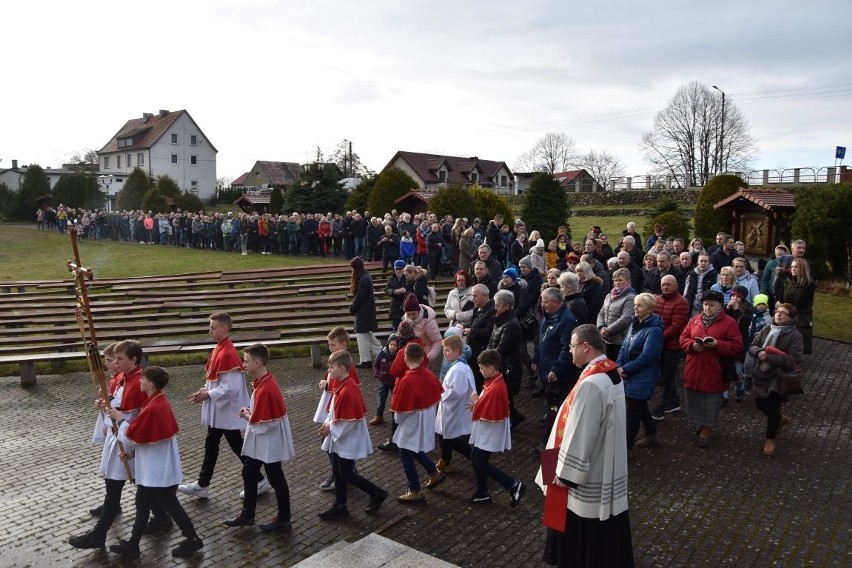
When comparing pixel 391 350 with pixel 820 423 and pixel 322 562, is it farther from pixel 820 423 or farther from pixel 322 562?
pixel 820 423

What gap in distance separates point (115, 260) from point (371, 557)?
25.0 metres

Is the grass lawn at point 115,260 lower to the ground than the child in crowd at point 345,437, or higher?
higher

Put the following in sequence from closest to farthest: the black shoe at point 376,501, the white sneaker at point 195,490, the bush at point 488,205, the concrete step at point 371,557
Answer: the concrete step at point 371,557 < the black shoe at point 376,501 < the white sneaker at point 195,490 < the bush at point 488,205

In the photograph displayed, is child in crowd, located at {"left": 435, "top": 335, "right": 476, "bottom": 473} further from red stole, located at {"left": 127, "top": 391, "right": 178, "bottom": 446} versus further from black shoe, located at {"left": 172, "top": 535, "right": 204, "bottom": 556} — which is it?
red stole, located at {"left": 127, "top": 391, "right": 178, "bottom": 446}

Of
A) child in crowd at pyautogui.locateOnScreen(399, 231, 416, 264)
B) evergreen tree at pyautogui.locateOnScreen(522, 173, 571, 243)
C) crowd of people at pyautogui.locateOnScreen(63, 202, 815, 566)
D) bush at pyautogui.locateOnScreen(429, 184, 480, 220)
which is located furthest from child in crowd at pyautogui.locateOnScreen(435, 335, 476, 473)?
evergreen tree at pyautogui.locateOnScreen(522, 173, 571, 243)

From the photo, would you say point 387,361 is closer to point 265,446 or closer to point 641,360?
point 265,446

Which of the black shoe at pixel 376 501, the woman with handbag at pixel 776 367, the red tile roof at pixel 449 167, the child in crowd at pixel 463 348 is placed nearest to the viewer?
the black shoe at pixel 376 501

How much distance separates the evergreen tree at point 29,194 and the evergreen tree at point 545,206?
38.4 m

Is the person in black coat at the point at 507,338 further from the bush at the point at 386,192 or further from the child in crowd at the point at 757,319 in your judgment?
the bush at the point at 386,192

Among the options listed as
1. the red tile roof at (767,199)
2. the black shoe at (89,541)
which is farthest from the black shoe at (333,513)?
the red tile roof at (767,199)

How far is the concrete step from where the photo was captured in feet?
17.0

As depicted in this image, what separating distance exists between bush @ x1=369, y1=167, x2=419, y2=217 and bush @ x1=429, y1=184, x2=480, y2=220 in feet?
13.3

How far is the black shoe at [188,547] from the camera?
5.78m

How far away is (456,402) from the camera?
7176 millimetres
